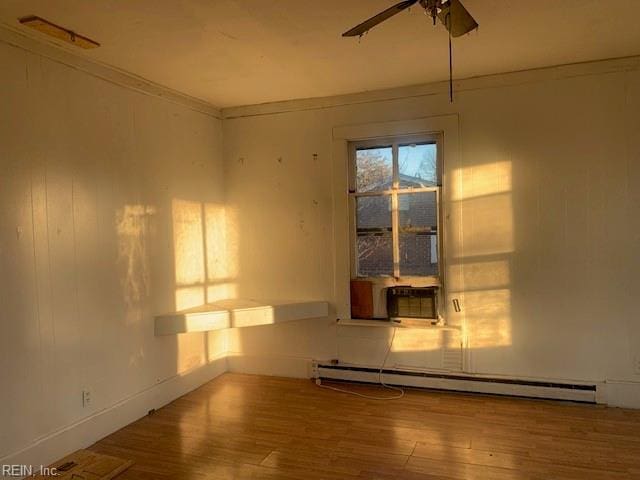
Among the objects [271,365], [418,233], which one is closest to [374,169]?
[418,233]

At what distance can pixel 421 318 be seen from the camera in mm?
4004

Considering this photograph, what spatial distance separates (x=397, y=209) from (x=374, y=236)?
32 centimetres

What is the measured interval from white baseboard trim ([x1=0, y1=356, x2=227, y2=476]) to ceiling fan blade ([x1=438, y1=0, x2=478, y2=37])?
3142mm

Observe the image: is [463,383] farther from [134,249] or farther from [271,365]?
[134,249]

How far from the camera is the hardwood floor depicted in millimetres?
2695

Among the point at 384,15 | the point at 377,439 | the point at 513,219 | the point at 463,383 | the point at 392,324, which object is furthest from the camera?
Result: the point at 392,324

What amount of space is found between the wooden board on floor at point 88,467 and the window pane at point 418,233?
2.55 metres

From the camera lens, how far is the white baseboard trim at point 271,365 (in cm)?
440

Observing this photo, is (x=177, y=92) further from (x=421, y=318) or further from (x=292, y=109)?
(x=421, y=318)

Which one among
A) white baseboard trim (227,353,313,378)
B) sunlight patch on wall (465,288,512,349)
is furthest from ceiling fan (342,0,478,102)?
white baseboard trim (227,353,313,378)

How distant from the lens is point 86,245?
10.2ft

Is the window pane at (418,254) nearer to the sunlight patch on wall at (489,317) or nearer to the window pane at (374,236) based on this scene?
the window pane at (374,236)

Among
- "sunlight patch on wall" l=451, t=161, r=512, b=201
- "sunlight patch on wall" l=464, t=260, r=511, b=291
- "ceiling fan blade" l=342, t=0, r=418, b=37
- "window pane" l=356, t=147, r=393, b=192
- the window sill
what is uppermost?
"ceiling fan blade" l=342, t=0, r=418, b=37

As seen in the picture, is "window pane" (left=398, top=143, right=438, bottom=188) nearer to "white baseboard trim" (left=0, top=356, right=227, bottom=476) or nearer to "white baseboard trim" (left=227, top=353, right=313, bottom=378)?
"white baseboard trim" (left=227, top=353, right=313, bottom=378)
